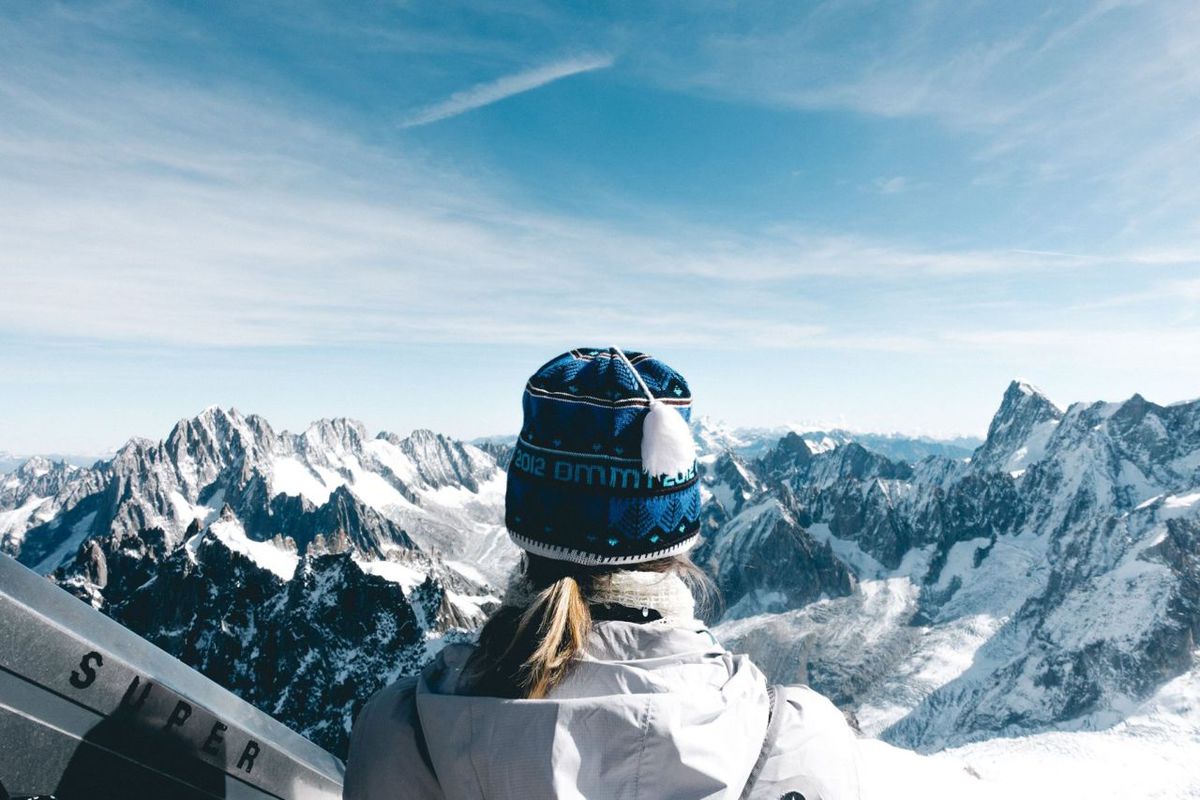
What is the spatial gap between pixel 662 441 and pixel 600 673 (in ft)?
3.83

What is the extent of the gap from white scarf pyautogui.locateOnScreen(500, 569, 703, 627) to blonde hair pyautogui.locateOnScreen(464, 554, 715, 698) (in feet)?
0.13

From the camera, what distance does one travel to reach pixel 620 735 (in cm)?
229

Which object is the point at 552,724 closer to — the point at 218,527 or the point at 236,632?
the point at 236,632

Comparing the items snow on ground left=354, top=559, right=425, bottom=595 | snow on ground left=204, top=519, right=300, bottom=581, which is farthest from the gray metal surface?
snow on ground left=204, top=519, right=300, bottom=581

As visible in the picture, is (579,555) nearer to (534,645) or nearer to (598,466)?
(598,466)

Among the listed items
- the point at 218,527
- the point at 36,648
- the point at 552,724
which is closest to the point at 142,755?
the point at 36,648

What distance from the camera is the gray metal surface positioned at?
8.79ft

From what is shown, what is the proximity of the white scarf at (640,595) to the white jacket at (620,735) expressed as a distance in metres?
0.23

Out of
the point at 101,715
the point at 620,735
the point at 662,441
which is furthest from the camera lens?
the point at 662,441

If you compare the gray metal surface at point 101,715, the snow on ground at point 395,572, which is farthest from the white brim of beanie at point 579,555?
the snow on ground at point 395,572

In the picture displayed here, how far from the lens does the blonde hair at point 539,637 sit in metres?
2.47

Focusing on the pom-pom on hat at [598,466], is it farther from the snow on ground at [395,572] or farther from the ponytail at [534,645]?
the snow on ground at [395,572]

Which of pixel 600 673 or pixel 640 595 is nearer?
pixel 600 673

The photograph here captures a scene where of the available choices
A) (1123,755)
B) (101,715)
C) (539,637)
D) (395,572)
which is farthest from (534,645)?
(1123,755)
